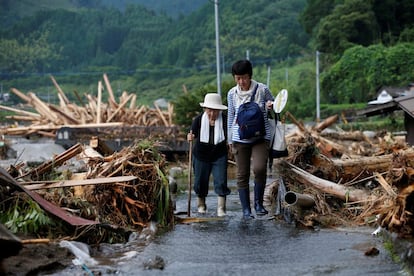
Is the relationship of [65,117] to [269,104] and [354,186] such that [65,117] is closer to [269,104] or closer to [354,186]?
[354,186]

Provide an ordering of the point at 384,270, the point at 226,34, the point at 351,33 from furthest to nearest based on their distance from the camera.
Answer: the point at 226,34, the point at 351,33, the point at 384,270

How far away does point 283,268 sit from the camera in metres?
8.14

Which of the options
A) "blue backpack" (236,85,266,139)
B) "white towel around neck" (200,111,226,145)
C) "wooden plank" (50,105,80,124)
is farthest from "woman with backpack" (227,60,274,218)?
"wooden plank" (50,105,80,124)

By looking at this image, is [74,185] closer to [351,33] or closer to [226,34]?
[351,33]

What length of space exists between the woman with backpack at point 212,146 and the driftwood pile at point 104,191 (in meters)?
1.19

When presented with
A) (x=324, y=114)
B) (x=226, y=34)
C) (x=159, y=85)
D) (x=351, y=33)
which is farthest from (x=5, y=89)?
(x=324, y=114)

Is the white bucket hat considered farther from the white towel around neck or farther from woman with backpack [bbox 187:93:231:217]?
the white towel around neck

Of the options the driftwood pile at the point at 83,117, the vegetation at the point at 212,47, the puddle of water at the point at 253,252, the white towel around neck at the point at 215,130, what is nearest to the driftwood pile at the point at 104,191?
the puddle of water at the point at 253,252

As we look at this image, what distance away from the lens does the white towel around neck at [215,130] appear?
1231cm

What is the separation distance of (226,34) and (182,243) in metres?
128

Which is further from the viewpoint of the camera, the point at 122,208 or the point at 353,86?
the point at 353,86

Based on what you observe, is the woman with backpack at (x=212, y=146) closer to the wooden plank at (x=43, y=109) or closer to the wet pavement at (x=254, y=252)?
the wet pavement at (x=254, y=252)

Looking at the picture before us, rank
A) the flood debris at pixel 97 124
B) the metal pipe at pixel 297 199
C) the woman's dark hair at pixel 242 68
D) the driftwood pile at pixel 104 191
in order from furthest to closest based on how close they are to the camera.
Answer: the flood debris at pixel 97 124 < the woman's dark hair at pixel 242 68 < the metal pipe at pixel 297 199 < the driftwood pile at pixel 104 191

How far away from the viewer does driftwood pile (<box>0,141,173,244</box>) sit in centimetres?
951
